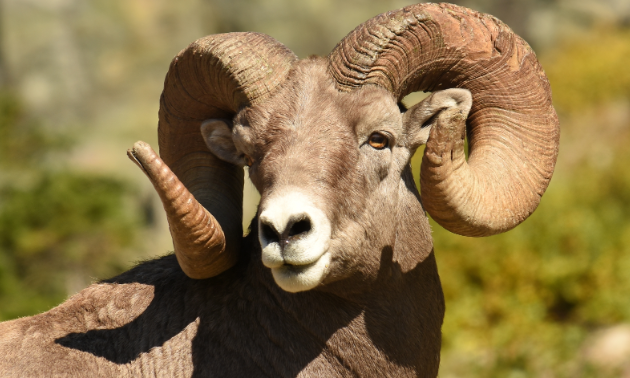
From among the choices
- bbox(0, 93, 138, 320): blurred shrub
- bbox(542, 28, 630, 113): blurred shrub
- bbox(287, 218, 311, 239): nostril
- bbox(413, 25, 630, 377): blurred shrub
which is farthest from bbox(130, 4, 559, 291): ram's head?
bbox(542, 28, 630, 113): blurred shrub

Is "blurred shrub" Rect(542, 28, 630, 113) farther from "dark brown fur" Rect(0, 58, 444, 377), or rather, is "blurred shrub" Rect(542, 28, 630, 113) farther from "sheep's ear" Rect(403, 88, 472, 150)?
"dark brown fur" Rect(0, 58, 444, 377)

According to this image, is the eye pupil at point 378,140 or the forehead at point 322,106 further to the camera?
the eye pupil at point 378,140

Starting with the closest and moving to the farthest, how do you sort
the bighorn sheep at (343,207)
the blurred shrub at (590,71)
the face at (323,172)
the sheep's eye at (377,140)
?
1. the face at (323,172)
2. the bighorn sheep at (343,207)
3. the sheep's eye at (377,140)
4. the blurred shrub at (590,71)

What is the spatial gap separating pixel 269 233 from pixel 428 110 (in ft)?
5.85

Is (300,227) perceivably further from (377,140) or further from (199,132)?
(199,132)

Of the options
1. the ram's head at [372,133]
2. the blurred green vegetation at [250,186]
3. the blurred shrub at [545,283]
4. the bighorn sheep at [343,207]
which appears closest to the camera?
the ram's head at [372,133]

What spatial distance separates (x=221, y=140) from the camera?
603cm

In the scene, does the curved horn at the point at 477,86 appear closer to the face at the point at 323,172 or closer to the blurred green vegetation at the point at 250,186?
the face at the point at 323,172

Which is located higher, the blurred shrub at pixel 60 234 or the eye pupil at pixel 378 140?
the eye pupil at pixel 378 140

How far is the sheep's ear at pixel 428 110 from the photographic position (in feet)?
17.8

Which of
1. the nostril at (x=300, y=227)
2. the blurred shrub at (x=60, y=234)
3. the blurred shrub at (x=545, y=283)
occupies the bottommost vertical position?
the blurred shrub at (x=545, y=283)

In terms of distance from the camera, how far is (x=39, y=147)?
796 inches

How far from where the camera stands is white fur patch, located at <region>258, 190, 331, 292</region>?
4.46 m

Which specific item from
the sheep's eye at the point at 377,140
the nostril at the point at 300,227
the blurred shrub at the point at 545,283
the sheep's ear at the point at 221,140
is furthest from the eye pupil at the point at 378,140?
the blurred shrub at the point at 545,283
